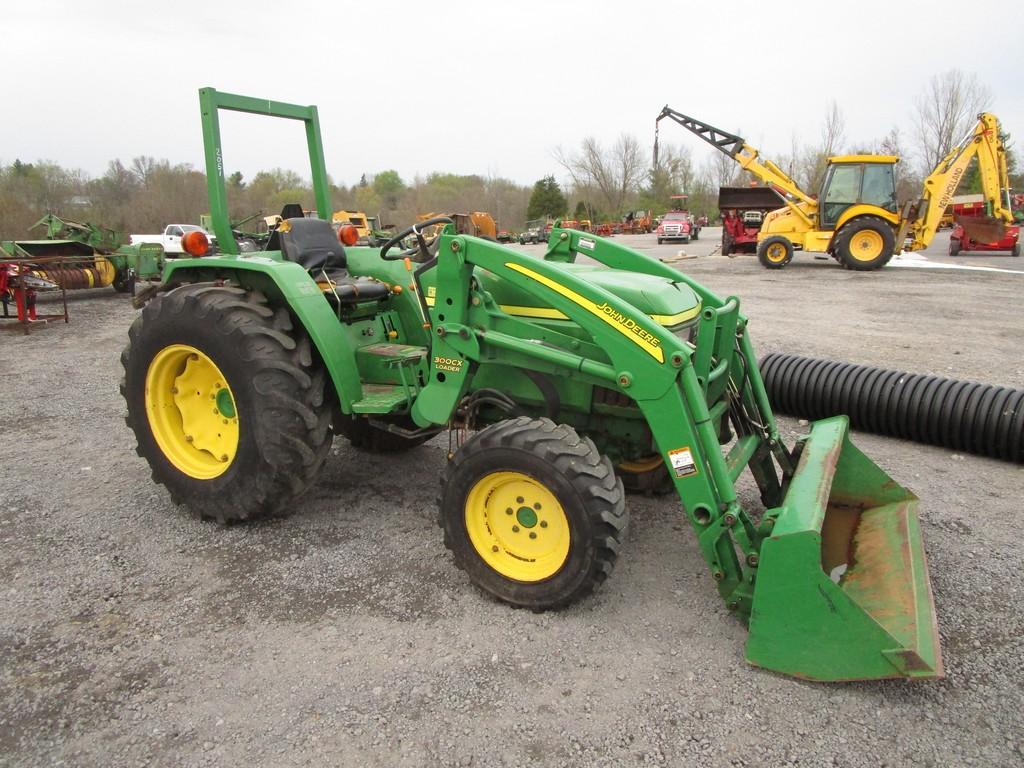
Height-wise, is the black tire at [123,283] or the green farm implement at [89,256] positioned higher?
the green farm implement at [89,256]

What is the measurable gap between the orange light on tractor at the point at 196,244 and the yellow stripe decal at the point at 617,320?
181 cm

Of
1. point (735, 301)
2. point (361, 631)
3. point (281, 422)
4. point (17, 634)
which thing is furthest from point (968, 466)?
point (17, 634)

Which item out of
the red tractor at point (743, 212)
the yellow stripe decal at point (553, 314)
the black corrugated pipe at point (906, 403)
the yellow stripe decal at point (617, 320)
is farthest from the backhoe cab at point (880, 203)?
the yellow stripe decal at point (617, 320)

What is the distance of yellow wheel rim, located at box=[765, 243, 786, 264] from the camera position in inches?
667

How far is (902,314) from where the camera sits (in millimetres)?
10031

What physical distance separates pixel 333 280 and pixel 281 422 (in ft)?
3.34

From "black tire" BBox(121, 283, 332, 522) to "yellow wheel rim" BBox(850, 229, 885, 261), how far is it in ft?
50.7

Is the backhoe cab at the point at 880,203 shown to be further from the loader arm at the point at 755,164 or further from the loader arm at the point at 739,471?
the loader arm at the point at 739,471

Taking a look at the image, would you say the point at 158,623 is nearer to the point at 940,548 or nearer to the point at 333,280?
the point at 333,280

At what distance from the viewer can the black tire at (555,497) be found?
253 centimetres

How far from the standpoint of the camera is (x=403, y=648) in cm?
257

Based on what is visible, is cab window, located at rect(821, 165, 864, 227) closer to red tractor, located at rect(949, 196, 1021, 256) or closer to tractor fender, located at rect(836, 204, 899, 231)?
tractor fender, located at rect(836, 204, 899, 231)

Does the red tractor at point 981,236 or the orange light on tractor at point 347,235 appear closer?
the orange light on tractor at point 347,235

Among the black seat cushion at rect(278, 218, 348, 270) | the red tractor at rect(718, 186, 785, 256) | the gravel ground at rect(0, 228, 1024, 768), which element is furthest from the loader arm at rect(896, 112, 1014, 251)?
the black seat cushion at rect(278, 218, 348, 270)
